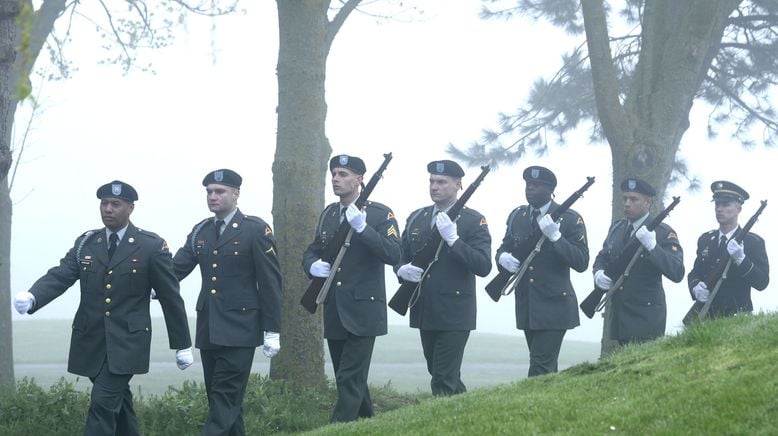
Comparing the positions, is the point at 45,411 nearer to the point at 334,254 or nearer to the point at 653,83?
the point at 334,254

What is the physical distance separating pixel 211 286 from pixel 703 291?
5.49 metres

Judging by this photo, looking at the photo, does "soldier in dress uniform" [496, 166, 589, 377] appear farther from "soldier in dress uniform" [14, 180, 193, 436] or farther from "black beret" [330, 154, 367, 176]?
"soldier in dress uniform" [14, 180, 193, 436]

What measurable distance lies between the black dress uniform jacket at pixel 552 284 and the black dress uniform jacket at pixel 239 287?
9.06 ft

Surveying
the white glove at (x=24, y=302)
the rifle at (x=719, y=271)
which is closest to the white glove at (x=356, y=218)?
the white glove at (x=24, y=302)

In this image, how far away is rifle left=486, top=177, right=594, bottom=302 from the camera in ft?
35.4

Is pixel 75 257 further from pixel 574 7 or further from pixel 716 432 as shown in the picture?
pixel 574 7

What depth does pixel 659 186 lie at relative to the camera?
15.3m

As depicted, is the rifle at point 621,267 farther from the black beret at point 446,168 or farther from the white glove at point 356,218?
the white glove at point 356,218

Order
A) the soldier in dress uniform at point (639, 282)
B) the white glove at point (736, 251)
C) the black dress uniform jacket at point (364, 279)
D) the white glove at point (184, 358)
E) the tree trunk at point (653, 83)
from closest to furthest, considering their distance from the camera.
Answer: the white glove at point (184, 358), the black dress uniform jacket at point (364, 279), the soldier in dress uniform at point (639, 282), the white glove at point (736, 251), the tree trunk at point (653, 83)

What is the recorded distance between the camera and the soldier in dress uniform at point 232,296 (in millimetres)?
9133

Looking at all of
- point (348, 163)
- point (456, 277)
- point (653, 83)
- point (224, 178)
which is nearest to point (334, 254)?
point (348, 163)

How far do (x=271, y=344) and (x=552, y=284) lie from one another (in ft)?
10.3

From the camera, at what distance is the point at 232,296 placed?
927 centimetres

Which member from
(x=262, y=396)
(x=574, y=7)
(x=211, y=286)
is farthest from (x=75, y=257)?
(x=574, y=7)
